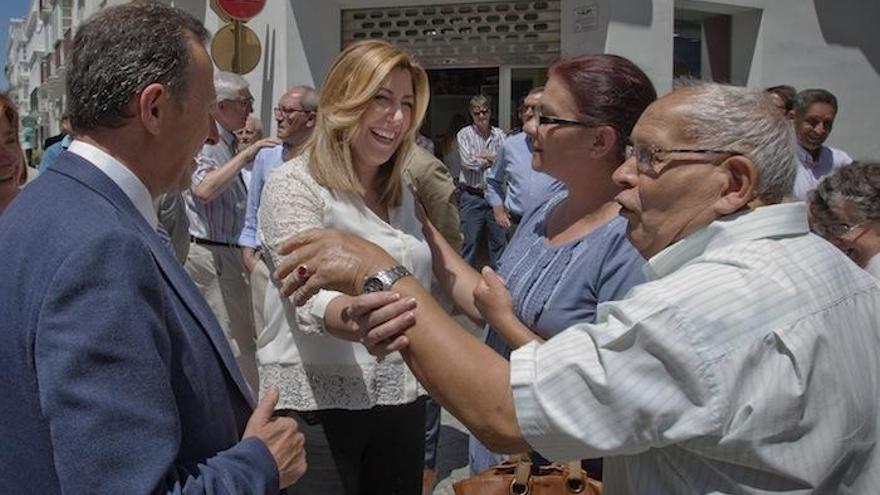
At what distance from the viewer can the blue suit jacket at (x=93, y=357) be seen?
4.25 feet

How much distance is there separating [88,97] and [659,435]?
1135 millimetres

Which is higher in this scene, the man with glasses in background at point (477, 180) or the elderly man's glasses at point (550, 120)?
the elderly man's glasses at point (550, 120)

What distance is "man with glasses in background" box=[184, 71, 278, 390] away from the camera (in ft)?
17.0

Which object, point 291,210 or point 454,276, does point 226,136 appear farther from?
point 291,210

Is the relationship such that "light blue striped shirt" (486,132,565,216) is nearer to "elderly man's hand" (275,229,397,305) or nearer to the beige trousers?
the beige trousers

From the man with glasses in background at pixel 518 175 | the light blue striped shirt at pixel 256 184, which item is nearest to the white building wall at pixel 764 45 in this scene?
the man with glasses in background at pixel 518 175

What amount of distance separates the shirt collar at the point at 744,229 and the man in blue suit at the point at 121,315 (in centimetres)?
85

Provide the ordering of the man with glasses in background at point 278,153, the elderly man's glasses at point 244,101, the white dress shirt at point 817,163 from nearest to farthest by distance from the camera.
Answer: the man with glasses in background at point 278,153 → the elderly man's glasses at point 244,101 → the white dress shirt at point 817,163

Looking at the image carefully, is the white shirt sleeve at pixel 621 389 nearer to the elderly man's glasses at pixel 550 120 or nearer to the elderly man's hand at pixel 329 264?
the elderly man's hand at pixel 329 264

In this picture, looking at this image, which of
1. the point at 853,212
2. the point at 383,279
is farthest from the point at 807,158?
the point at 383,279

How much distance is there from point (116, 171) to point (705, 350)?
1.05 m

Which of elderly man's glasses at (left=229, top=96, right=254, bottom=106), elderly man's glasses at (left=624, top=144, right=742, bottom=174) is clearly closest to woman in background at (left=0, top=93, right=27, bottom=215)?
elderly man's glasses at (left=229, top=96, right=254, bottom=106)

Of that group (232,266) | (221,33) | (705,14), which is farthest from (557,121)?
(705,14)

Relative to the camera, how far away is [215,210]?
17.4ft
